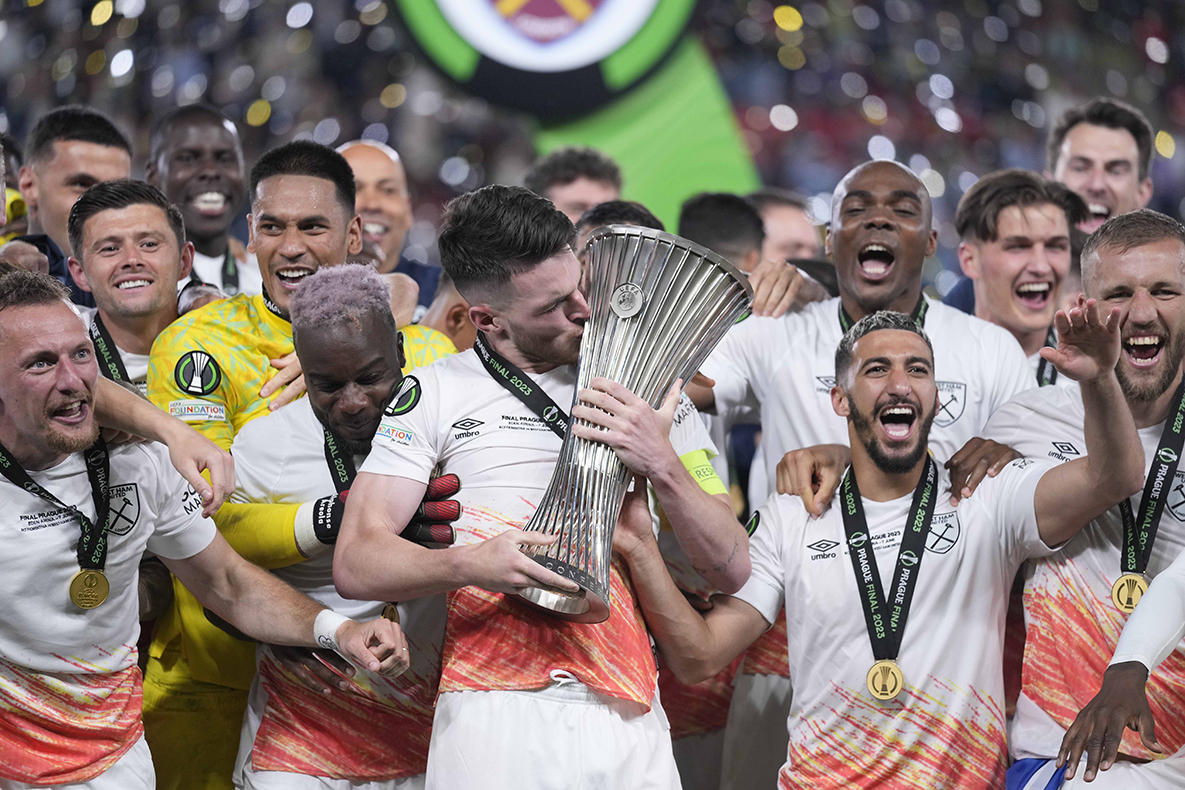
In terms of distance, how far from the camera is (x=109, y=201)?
400 centimetres

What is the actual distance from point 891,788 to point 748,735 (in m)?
0.76

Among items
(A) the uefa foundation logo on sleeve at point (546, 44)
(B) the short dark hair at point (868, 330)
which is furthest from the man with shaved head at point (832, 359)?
(A) the uefa foundation logo on sleeve at point (546, 44)

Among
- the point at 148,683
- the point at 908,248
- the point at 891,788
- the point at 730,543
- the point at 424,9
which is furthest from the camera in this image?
the point at 424,9

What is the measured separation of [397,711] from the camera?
3367 mm

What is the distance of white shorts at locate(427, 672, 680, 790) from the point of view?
274 cm

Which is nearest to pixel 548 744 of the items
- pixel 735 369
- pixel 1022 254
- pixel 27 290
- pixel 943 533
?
pixel 943 533

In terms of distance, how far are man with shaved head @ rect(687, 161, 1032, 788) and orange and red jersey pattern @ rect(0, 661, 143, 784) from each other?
5.98 feet

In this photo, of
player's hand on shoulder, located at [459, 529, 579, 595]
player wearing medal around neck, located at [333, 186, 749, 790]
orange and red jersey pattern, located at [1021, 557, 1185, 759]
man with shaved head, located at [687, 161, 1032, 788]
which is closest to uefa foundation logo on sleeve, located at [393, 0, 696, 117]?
man with shaved head, located at [687, 161, 1032, 788]

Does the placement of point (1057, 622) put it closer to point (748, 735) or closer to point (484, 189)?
point (748, 735)

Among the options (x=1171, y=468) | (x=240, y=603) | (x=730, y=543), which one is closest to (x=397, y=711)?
(x=240, y=603)

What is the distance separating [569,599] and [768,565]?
3.11ft

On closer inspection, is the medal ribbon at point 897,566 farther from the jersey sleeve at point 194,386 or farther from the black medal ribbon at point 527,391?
the jersey sleeve at point 194,386

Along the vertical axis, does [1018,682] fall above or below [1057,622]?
below

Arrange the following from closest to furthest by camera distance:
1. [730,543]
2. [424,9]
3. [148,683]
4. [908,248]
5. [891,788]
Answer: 1. [730,543]
2. [891,788]
3. [148,683]
4. [908,248]
5. [424,9]
